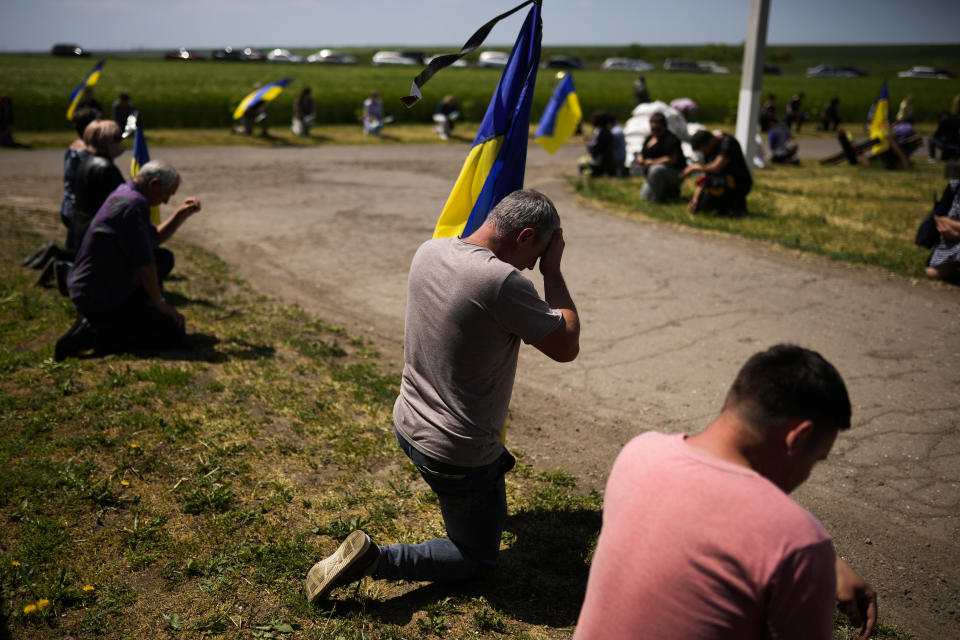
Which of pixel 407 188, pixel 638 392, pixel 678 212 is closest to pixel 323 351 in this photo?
pixel 638 392

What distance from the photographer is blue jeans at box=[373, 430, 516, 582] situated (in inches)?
118

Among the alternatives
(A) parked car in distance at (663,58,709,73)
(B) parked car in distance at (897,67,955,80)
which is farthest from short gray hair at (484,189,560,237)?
(A) parked car in distance at (663,58,709,73)

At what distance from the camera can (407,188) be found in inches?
552

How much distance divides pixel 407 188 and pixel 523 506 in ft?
35.3

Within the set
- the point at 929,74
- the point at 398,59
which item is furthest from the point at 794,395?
the point at 929,74

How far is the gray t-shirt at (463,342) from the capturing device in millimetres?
2748

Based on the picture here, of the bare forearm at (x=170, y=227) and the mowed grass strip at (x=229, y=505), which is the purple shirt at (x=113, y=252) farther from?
the mowed grass strip at (x=229, y=505)

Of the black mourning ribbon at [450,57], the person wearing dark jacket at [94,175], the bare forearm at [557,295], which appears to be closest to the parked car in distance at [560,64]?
the person wearing dark jacket at [94,175]

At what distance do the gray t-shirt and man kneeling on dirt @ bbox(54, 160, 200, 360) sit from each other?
3369 mm

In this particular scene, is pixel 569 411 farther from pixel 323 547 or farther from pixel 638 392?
pixel 323 547

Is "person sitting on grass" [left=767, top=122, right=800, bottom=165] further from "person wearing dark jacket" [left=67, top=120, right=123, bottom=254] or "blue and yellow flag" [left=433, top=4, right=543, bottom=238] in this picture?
"blue and yellow flag" [left=433, top=4, right=543, bottom=238]

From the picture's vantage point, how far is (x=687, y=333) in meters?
6.70

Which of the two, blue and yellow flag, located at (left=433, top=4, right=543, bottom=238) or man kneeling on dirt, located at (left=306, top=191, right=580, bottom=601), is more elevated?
blue and yellow flag, located at (left=433, top=4, right=543, bottom=238)

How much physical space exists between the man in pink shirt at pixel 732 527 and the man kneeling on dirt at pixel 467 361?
→ 1055 millimetres
